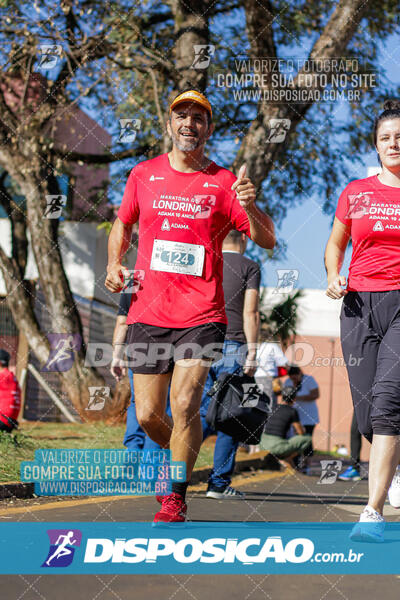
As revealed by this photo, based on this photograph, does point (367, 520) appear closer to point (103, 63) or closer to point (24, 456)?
point (24, 456)

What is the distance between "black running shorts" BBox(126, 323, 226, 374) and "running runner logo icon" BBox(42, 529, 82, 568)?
1.27 meters

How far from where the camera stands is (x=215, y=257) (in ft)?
15.2

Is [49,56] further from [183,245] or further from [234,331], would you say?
[183,245]

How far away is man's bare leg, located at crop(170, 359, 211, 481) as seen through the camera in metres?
4.51

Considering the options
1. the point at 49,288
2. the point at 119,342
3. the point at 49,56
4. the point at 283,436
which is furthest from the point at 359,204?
the point at 49,288

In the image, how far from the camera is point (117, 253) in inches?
188

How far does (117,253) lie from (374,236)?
55.9 inches

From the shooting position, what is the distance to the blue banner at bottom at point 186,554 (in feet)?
10.9

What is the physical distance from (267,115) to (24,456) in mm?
6511

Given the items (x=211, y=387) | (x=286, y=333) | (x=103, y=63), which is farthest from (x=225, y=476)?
(x=286, y=333)

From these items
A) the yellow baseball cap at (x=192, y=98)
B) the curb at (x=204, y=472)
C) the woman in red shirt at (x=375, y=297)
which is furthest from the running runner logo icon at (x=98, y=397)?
the woman in red shirt at (x=375, y=297)

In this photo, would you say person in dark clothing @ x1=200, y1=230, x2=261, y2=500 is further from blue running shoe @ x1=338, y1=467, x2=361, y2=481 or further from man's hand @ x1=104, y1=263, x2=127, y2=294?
blue running shoe @ x1=338, y1=467, x2=361, y2=481

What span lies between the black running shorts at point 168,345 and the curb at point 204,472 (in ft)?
6.02

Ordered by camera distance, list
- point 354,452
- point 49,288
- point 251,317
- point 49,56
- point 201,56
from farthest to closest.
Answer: point 49,288 → point 49,56 → point 201,56 → point 354,452 → point 251,317
